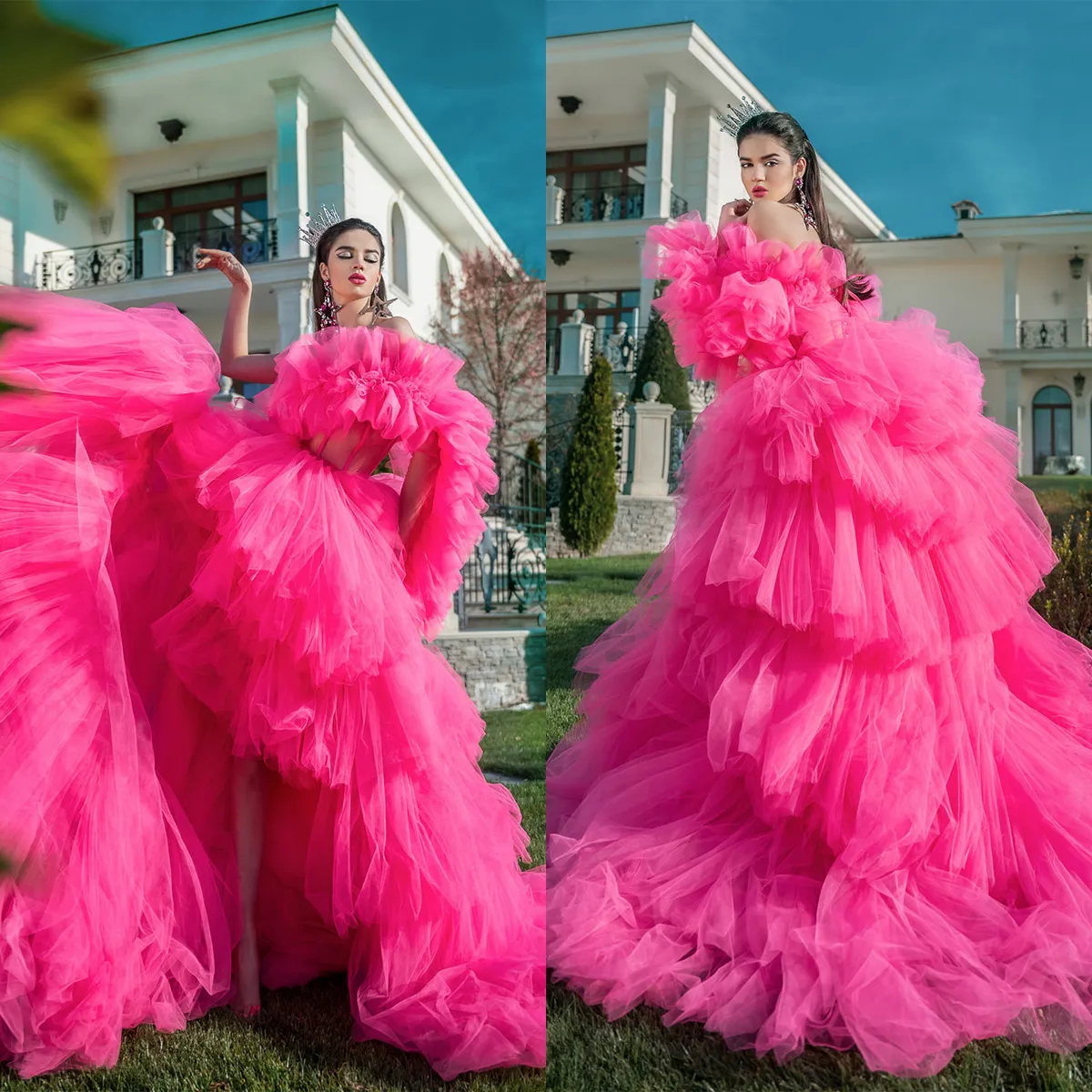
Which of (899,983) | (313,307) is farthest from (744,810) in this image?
(313,307)

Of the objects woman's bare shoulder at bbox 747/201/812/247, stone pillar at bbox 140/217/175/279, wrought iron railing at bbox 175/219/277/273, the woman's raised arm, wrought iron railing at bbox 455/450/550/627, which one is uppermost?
woman's bare shoulder at bbox 747/201/812/247

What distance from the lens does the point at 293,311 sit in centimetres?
230

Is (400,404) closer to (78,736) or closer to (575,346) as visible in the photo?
(575,346)

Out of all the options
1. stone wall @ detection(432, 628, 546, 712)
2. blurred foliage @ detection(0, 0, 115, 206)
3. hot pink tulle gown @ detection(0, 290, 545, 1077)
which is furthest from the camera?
stone wall @ detection(432, 628, 546, 712)

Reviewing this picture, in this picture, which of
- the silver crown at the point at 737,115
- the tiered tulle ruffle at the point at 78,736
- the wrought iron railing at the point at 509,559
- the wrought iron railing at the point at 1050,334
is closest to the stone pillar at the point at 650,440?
the wrought iron railing at the point at 509,559

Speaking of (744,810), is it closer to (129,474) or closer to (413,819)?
(413,819)

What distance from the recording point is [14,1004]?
1.82 m

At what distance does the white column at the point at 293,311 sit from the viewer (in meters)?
2.28

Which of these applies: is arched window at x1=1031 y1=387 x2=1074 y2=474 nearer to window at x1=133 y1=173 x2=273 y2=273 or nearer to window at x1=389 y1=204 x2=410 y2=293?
window at x1=389 y1=204 x2=410 y2=293

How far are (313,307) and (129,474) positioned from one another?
566 millimetres

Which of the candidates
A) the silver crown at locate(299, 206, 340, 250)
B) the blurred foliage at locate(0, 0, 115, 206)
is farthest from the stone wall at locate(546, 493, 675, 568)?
the blurred foliage at locate(0, 0, 115, 206)

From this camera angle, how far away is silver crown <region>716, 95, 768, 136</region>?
8.34 feet

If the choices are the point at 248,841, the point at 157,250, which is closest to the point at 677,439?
the point at 157,250

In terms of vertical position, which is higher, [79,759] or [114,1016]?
[79,759]
